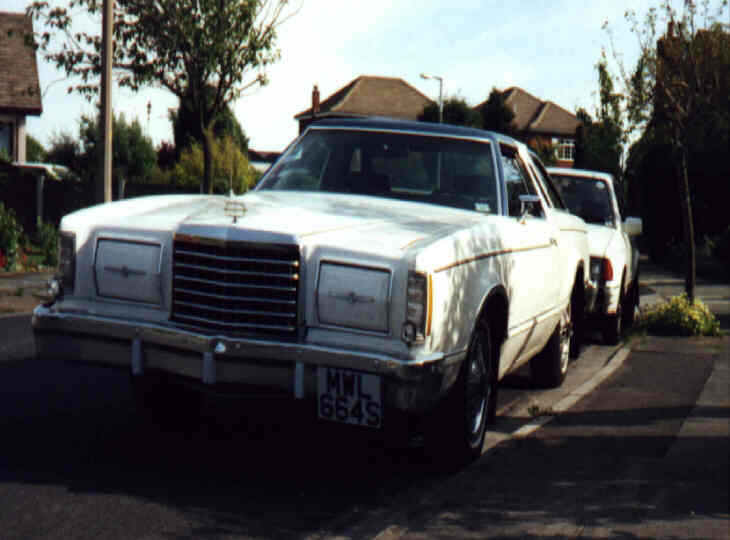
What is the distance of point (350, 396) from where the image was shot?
4.76 metres

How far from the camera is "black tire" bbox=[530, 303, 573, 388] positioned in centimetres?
832

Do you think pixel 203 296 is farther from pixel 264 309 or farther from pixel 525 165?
pixel 525 165

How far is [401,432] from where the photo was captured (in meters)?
5.34

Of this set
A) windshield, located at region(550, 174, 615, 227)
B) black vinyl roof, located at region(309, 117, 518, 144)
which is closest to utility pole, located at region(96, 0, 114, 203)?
windshield, located at region(550, 174, 615, 227)

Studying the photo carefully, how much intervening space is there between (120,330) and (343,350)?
116cm

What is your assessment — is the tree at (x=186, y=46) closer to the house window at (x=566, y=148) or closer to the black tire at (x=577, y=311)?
the black tire at (x=577, y=311)

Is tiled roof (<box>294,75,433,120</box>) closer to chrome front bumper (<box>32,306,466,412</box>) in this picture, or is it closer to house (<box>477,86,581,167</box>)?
house (<box>477,86,581,167</box>)

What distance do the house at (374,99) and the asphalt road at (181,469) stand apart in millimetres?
68174

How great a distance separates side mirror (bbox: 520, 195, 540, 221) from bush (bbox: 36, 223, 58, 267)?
1250 centimetres

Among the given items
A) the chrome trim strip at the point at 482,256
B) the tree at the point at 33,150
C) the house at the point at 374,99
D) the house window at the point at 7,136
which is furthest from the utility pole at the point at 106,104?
the house at the point at 374,99

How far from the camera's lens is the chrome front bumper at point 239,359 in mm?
4715

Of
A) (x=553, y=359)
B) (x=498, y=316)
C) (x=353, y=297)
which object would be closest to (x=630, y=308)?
(x=553, y=359)

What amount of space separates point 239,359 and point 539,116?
75.9m

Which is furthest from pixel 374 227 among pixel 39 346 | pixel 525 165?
pixel 525 165
